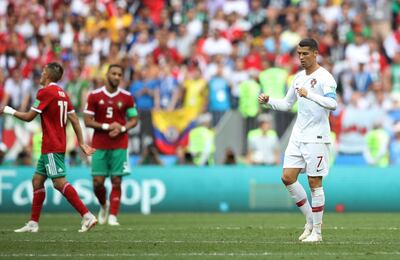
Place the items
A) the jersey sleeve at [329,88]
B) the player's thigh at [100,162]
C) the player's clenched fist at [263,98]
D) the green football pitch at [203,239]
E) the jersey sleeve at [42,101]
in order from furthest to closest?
1. the player's thigh at [100,162]
2. the jersey sleeve at [42,101]
3. the player's clenched fist at [263,98]
4. the jersey sleeve at [329,88]
5. the green football pitch at [203,239]

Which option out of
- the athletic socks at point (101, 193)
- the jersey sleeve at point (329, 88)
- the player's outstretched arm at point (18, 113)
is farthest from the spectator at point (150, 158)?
the jersey sleeve at point (329, 88)

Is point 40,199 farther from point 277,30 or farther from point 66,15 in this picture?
point 66,15

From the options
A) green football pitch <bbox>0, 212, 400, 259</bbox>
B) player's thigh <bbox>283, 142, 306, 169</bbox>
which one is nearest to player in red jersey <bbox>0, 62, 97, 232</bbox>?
green football pitch <bbox>0, 212, 400, 259</bbox>

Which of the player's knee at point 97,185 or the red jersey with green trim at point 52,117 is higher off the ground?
the red jersey with green trim at point 52,117

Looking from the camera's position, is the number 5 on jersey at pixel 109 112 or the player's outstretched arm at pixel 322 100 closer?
the player's outstretched arm at pixel 322 100

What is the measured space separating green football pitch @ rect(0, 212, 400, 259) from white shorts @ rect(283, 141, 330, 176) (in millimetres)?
887

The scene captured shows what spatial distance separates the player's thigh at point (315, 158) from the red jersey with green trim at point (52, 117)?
3.63 meters

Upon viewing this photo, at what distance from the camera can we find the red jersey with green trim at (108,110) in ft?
58.2

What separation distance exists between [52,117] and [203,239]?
2874mm

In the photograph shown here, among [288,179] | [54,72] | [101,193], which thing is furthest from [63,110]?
[288,179]

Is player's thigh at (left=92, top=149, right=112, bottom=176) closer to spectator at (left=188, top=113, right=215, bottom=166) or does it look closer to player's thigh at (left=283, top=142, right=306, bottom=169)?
player's thigh at (left=283, top=142, right=306, bottom=169)

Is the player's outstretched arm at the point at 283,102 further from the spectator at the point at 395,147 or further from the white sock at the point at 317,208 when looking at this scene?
the spectator at the point at 395,147

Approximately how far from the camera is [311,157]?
13453 mm

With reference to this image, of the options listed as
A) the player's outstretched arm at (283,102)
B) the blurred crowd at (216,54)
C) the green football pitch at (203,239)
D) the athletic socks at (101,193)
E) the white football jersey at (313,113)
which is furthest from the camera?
the blurred crowd at (216,54)
